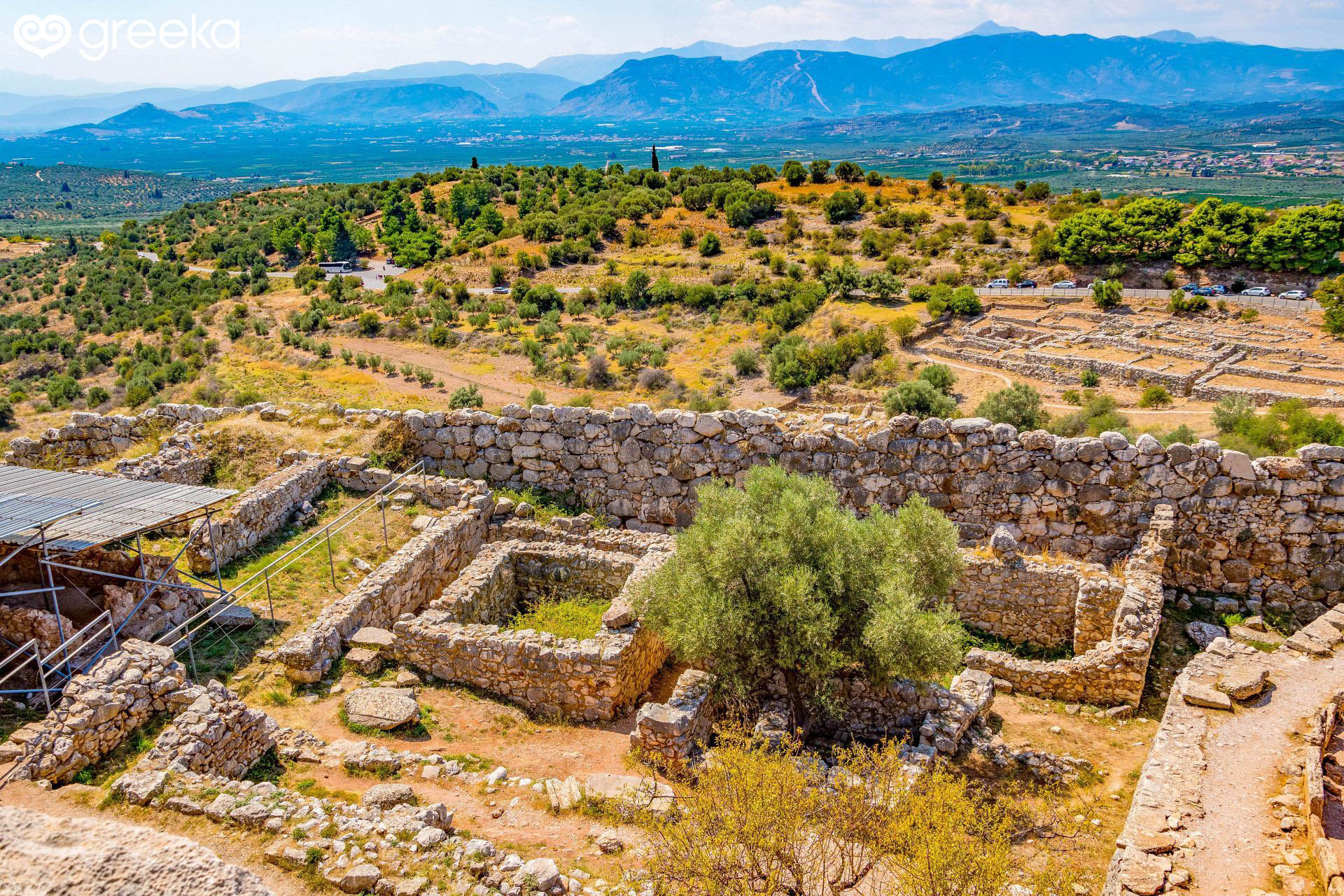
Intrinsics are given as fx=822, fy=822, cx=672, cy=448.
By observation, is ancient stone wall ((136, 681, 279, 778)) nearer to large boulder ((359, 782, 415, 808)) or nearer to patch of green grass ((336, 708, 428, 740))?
patch of green grass ((336, 708, 428, 740))

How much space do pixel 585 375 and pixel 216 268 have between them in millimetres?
47054

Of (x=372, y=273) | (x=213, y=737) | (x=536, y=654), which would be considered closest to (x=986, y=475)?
(x=536, y=654)

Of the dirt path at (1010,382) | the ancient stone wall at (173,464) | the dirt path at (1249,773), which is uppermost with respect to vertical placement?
the ancient stone wall at (173,464)

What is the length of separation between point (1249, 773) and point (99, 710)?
10.8m

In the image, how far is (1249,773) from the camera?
25.8 ft

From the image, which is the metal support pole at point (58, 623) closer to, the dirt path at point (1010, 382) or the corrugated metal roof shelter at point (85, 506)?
the corrugated metal roof shelter at point (85, 506)

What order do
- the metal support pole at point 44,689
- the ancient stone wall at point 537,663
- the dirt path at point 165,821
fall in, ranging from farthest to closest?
1. the ancient stone wall at point 537,663
2. the metal support pole at point 44,689
3. the dirt path at point 165,821

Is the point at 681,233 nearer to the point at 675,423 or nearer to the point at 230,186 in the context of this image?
the point at 675,423

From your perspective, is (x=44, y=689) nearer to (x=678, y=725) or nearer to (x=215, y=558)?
(x=215, y=558)

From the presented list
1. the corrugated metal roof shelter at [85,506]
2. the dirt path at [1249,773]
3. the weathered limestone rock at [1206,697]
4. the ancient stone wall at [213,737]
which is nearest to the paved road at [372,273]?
the corrugated metal roof shelter at [85,506]

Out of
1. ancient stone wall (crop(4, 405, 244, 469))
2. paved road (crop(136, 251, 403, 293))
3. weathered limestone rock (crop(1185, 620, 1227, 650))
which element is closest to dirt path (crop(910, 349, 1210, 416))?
weathered limestone rock (crop(1185, 620, 1227, 650))

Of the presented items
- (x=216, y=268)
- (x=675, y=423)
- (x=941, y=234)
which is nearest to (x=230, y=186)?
(x=216, y=268)

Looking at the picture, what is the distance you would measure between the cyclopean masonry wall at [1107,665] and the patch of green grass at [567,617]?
16.5 feet

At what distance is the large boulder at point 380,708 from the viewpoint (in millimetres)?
8898
